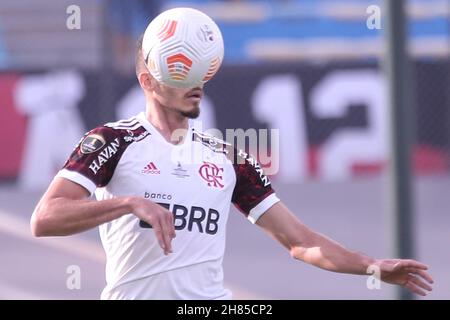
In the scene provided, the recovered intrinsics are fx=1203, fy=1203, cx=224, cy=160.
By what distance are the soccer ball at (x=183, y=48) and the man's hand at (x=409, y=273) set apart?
3.20ft

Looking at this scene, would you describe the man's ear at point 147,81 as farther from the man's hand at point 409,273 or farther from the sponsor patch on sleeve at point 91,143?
the man's hand at point 409,273

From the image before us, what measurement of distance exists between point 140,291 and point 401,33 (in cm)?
392

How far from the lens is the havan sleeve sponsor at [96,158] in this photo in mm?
4230

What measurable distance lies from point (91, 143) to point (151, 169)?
0.26 m

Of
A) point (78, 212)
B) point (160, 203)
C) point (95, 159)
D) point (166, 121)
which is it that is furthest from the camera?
point (166, 121)

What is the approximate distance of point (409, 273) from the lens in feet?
14.6

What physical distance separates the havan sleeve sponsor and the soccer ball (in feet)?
0.92

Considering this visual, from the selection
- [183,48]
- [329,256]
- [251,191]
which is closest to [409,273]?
[329,256]

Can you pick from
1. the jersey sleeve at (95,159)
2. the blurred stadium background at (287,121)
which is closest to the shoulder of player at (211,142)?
the jersey sleeve at (95,159)

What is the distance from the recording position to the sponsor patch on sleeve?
4285 millimetres

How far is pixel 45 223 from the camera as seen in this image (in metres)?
4.05

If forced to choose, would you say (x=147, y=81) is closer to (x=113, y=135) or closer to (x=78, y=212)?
(x=113, y=135)

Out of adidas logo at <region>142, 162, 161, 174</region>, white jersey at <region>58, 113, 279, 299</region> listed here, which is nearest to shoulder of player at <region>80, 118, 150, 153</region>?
white jersey at <region>58, 113, 279, 299</region>

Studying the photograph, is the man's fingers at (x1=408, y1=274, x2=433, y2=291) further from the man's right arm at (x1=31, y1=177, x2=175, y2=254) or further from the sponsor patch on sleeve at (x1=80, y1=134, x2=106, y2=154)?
the sponsor patch on sleeve at (x1=80, y1=134, x2=106, y2=154)
